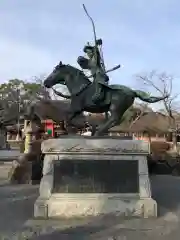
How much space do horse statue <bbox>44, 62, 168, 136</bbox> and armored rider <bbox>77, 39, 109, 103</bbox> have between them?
110 mm

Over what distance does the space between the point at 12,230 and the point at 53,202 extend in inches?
44.0

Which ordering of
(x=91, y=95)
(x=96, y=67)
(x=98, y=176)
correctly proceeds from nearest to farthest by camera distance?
(x=98, y=176) → (x=91, y=95) → (x=96, y=67)

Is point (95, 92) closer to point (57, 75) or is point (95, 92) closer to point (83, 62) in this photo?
point (83, 62)

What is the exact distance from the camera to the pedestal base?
7152mm

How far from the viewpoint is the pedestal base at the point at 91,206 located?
23.5ft

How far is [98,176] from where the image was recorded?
7438 mm

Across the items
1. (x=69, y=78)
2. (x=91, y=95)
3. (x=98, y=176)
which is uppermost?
(x=69, y=78)

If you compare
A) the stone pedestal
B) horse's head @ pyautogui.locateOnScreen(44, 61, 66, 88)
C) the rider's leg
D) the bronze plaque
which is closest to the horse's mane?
horse's head @ pyautogui.locateOnScreen(44, 61, 66, 88)

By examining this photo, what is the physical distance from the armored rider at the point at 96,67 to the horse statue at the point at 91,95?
0.11 metres

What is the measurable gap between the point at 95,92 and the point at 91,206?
256 cm

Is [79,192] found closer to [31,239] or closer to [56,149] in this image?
[56,149]

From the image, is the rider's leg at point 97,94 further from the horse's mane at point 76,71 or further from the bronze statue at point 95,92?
the horse's mane at point 76,71

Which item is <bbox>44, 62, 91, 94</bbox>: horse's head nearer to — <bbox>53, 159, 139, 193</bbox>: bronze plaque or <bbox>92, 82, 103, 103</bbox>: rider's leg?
<bbox>92, 82, 103, 103</bbox>: rider's leg

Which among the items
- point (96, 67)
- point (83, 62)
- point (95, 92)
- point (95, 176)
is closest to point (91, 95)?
point (95, 92)
